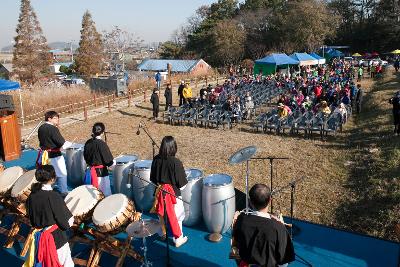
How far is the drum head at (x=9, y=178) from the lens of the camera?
5707mm

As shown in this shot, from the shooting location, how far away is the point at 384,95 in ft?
63.7

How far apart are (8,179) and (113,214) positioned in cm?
238

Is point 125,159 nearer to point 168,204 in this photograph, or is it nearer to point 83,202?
point 83,202

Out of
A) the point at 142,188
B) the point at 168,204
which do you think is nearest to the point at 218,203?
the point at 168,204

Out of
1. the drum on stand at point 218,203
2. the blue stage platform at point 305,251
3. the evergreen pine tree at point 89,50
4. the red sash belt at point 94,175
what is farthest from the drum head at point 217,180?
the evergreen pine tree at point 89,50

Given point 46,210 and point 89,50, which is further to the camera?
point 89,50

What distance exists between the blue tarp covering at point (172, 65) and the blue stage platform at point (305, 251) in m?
38.2

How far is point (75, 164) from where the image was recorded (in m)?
7.41

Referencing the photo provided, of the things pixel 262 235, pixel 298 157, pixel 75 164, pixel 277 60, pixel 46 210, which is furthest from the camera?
pixel 277 60

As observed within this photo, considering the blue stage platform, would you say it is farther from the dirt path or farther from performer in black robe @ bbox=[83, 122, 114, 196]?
the dirt path

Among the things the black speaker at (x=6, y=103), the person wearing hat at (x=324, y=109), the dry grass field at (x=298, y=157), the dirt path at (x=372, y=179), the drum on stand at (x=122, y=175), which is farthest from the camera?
the person wearing hat at (x=324, y=109)

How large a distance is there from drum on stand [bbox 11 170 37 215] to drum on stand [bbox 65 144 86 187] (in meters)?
1.76

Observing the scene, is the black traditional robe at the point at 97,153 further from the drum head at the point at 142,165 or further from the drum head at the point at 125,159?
the drum head at the point at 125,159

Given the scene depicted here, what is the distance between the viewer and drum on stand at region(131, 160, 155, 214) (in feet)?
19.5
